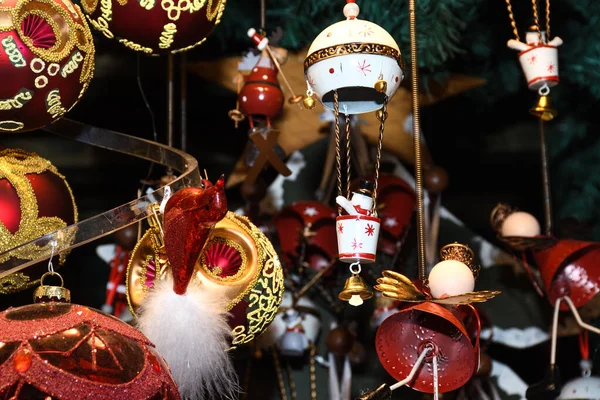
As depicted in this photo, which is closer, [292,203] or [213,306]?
[213,306]

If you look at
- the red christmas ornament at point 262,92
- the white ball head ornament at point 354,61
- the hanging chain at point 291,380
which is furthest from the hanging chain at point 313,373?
the white ball head ornament at point 354,61

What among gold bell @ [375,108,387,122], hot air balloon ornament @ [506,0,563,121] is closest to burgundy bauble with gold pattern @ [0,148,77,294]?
gold bell @ [375,108,387,122]

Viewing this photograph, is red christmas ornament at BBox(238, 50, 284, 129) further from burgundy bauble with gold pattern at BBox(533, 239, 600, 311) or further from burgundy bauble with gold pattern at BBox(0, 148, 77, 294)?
burgundy bauble with gold pattern at BBox(533, 239, 600, 311)

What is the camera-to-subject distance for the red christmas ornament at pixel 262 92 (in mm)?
1827

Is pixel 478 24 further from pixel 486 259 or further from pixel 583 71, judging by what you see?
pixel 486 259

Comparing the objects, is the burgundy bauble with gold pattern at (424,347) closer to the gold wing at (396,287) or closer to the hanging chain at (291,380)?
the gold wing at (396,287)

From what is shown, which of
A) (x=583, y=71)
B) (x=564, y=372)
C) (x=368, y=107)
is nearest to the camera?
(x=368, y=107)

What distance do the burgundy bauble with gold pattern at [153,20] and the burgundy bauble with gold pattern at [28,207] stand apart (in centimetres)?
24

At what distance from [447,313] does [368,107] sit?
0.34m

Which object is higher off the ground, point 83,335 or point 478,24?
point 478,24

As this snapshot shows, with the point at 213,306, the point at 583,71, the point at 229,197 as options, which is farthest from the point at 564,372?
the point at 213,306

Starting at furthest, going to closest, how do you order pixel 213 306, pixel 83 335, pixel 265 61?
pixel 265 61, pixel 213 306, pixel 83 335

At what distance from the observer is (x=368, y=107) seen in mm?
1568

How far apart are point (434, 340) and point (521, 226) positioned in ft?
1.64
